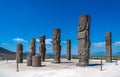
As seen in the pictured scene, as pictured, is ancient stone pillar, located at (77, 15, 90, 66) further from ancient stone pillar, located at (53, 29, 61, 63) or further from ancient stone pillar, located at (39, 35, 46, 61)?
ancient stone pillar, located at (39, 35, 46, 61)

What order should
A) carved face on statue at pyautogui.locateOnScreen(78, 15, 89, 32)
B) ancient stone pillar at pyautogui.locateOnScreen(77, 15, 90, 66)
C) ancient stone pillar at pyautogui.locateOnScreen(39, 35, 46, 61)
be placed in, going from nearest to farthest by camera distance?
ancient stone pillar at pyautogui.locateOnScreen(77, 15, 90, 66) → carved face on statue at pyautogui.locateOnScreen(78, 15, 89, 32) → ancient stone pillar at pyautogui.locateOnScreen(39, 35, 46, 61)

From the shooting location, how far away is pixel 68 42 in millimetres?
36438

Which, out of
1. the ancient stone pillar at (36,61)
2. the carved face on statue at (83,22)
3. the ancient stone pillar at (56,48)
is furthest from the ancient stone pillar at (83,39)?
the ancient stone pillar at (56,48)

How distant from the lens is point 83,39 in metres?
21.8

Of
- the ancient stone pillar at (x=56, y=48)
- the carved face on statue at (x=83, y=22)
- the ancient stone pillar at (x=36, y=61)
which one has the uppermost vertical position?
the carved face on statue at (x=83, y=22)

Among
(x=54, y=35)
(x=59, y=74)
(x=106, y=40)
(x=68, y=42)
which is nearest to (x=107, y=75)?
(x=59, y=74)

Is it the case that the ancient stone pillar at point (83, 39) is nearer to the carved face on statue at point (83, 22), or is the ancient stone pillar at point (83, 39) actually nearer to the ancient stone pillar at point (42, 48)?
the carved face on statue at point (83, 22)

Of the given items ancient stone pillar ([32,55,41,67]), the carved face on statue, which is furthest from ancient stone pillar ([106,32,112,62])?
ancient stone pillar ([32,55,41,67])

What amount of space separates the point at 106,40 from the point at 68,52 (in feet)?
27.9

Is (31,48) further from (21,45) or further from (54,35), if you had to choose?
(54,35)

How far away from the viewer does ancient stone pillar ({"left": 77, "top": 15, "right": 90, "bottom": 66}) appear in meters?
21.6

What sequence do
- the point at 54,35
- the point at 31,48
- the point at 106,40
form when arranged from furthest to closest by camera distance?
the point at 31,48 < the point at 106,40 < the point at 54,35

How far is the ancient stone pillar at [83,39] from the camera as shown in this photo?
21.6 m

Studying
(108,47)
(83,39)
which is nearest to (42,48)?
(108,47)
